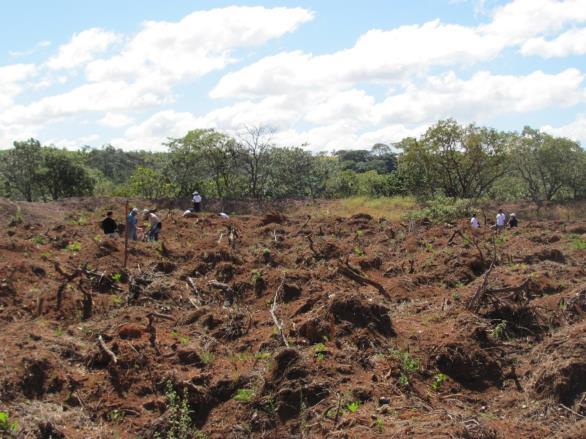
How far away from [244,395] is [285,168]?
29.6 m

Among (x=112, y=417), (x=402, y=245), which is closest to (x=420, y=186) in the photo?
(x=402, y=245)

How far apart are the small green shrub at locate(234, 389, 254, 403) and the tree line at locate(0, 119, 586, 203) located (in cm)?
2336

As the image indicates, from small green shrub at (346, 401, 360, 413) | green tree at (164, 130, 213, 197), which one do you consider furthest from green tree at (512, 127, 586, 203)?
small green shrub at (346, 401, 360, 413)

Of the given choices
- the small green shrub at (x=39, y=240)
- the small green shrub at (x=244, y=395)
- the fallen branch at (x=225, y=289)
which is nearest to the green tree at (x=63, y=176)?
the small green shrub at (x=39, y=240)

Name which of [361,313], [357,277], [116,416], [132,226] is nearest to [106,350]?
[116,416]

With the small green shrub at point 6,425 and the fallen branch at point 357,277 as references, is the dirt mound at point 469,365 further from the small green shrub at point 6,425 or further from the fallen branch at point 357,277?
the small green shrub at point 6,425

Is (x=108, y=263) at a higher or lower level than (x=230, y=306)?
higher

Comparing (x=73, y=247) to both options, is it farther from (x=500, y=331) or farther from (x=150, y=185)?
(x=150, y=185)

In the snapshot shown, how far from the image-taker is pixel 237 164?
32.5 meters

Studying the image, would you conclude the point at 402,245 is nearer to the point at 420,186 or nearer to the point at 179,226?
the point at 179,226

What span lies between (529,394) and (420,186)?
87.4 ft

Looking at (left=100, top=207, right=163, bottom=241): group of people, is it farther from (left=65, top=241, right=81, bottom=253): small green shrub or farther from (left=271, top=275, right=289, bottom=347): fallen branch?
(left=271, top=275, right=289, bottom=347): fallen branch

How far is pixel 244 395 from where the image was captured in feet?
22.4

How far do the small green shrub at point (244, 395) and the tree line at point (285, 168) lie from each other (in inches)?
920
